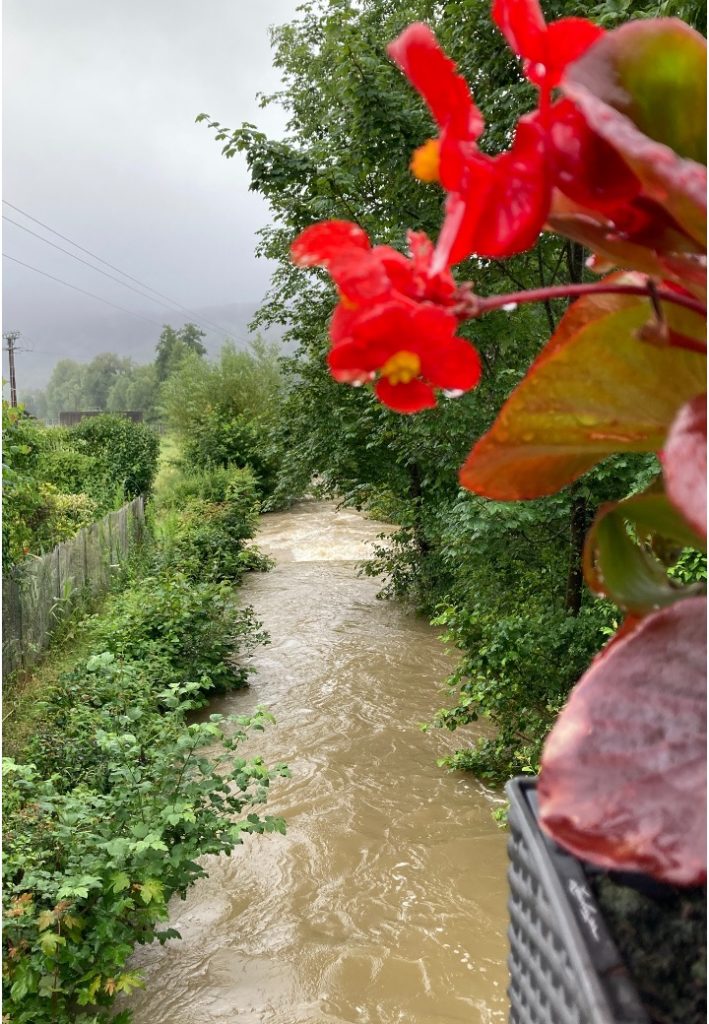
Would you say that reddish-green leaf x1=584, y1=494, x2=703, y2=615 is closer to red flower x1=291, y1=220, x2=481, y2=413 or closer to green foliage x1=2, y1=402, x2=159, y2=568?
red flower x1=291, y1=220, x2=481, y2=413

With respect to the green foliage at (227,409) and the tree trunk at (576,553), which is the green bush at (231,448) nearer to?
the green foliage at (227,409)

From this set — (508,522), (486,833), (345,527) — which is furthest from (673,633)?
(345,527)

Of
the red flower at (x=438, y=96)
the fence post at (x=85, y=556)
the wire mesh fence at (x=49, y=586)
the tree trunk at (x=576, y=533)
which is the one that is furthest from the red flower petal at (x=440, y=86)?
the fence post at (x=85, y=556)

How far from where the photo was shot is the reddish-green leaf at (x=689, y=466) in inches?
9.0

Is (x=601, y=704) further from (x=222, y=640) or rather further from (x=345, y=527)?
(x=345, y=527)

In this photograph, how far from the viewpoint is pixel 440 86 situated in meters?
0.32

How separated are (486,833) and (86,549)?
4.91 metres

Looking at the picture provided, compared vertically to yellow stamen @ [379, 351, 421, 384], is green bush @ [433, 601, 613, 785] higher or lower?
lower

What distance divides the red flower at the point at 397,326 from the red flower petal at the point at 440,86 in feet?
0.17

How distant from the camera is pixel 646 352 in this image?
1.07 ft

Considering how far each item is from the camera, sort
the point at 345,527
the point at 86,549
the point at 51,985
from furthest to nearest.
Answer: the point at 345,527, the point at 86,549, the point at 51,985

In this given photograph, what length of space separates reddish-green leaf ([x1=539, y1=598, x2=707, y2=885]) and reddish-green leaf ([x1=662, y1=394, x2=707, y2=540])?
53 millimetres

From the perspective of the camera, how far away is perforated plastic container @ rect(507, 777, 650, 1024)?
0.33 m

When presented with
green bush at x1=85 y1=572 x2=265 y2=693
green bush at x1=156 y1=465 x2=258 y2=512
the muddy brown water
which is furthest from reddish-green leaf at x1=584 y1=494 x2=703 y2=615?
green bush at x1=156 y1=465 x2=258 y2=512
